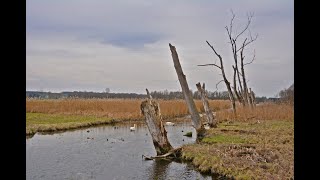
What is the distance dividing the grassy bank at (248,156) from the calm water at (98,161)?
55 centimetres

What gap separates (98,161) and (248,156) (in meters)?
4.86

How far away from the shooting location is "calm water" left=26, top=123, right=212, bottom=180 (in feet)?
32.2

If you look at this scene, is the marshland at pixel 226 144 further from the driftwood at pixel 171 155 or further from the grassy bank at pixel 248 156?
the driftwood at pixel 171 155

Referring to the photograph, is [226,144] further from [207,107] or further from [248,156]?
[207,107]

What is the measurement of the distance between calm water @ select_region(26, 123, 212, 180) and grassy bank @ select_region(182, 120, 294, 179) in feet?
1.80

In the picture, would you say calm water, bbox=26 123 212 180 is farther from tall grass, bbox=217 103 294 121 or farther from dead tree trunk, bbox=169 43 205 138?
tall grass, bbox=217 103 294 121

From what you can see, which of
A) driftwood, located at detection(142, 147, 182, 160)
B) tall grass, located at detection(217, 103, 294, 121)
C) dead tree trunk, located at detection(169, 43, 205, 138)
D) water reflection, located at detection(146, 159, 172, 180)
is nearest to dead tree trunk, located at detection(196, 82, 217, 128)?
dead tree trunk, located at detection(169, 43, 205, 138)

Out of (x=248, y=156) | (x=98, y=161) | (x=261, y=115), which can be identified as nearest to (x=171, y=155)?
(x=98, y=161)

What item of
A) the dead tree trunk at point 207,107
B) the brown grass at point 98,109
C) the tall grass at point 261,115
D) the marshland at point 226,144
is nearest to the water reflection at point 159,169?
the marshland at point 226,144

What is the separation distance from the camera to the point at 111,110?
3303 centimetres

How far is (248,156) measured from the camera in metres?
10.2

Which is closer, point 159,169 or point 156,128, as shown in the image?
point 159,169
